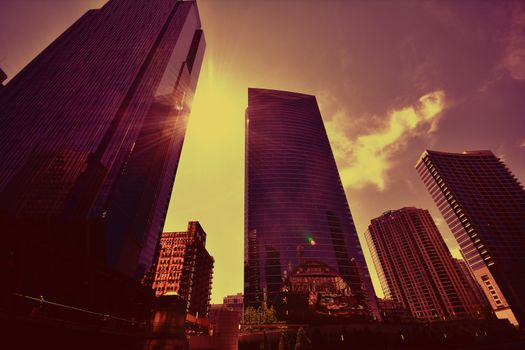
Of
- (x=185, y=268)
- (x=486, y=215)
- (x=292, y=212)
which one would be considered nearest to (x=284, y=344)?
(x=292, y=212)

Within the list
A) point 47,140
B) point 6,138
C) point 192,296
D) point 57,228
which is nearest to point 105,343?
point 57,228

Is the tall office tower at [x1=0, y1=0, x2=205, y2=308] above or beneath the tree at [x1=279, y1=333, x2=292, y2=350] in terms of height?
above

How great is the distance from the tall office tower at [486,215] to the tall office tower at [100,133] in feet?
568

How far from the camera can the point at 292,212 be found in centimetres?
12281

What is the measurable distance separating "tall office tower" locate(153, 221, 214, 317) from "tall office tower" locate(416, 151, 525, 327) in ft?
528

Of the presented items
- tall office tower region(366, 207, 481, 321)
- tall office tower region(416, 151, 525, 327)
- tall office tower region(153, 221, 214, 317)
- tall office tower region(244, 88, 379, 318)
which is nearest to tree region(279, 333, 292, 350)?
tall office tower region(244, 88, 379, 318)


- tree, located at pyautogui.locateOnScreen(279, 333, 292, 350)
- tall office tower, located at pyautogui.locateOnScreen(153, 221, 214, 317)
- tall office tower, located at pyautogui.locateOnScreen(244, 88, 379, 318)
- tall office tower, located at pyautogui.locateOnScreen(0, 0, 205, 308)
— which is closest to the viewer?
tree, located at pyautogui.locateOnScreen(279, 333, 292, 350)

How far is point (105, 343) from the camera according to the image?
19.1 meters

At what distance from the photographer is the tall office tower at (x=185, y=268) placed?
4758 inches

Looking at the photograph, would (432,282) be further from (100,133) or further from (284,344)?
(100,133)

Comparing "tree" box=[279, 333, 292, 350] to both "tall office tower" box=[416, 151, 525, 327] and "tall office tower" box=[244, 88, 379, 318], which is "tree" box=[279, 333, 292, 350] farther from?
"tall office tower" box=[416, 151, 525, 327]

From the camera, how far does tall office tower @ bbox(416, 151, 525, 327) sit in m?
132

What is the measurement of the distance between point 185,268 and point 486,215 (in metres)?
180

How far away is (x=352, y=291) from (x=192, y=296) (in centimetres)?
8025
